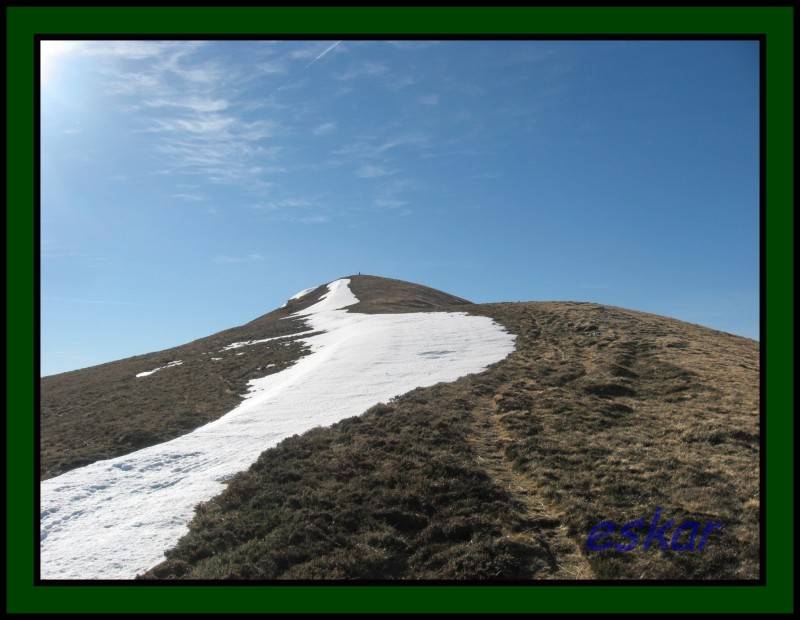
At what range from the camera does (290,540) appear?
9484 millimetres

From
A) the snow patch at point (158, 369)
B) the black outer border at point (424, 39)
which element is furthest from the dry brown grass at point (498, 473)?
the snow patch at point (158, 369)

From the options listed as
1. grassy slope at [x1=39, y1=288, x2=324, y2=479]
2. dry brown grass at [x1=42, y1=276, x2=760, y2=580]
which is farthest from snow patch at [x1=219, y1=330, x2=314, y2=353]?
dry brown grass at [x1=42, y1=276, x2=760, y2=580]

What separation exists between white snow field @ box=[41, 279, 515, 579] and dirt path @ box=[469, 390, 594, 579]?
211 inches

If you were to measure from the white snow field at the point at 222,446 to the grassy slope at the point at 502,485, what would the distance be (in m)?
1.04

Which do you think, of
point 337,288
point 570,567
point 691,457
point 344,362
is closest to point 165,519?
point 570,567

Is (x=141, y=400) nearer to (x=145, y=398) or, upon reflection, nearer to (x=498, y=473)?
(x=145, y=398)

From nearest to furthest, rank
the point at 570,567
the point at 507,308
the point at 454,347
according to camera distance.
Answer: the point at 570,567
the point at 454,347
the point at 507,308

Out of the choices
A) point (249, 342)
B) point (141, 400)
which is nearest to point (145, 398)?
point (141, 400)

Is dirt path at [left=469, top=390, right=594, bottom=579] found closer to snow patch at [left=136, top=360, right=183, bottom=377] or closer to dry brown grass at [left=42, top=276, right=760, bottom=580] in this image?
dry brown grass at [left=42, top=276, right=760, bottom=580]

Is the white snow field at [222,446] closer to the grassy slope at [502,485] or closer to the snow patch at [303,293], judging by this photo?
the grassy slope at [502,485]

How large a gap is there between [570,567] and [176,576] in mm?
7018

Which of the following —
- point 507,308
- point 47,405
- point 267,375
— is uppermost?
point 507,308

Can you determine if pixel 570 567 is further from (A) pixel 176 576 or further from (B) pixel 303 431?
(B) pixel 303 431

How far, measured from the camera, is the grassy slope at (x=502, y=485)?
8.73 metres
